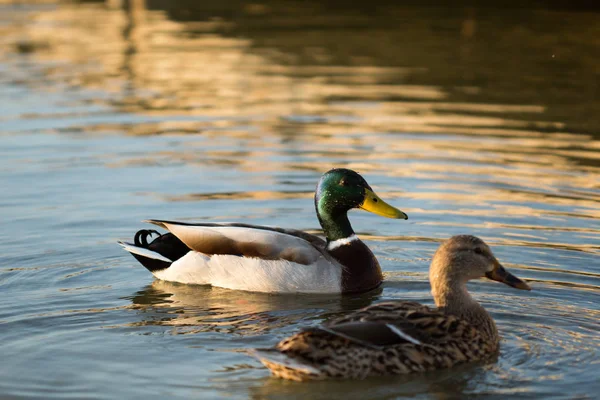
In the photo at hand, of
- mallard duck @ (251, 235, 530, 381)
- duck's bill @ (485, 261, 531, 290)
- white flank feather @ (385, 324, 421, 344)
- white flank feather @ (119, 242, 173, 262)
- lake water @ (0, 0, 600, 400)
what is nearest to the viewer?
mallard duck @ (251, 235, 530, 381)

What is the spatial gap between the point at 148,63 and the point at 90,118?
194 inches

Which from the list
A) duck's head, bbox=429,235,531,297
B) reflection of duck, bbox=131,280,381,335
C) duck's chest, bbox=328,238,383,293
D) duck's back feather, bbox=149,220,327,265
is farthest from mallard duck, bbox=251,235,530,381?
duck's back feather, bbox=149,220,327,265

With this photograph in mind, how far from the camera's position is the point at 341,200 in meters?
10.7

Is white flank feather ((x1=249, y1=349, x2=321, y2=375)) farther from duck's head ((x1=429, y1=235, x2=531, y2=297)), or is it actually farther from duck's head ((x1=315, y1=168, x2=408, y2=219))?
duck's head ((x1=315, y1=168, x2=408, y2=219))

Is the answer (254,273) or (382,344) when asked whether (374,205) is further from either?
(382,344)

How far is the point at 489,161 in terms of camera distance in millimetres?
14523

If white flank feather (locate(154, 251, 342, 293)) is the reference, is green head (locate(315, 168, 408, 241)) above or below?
above

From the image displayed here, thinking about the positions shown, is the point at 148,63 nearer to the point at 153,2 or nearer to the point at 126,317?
the point at 153,2

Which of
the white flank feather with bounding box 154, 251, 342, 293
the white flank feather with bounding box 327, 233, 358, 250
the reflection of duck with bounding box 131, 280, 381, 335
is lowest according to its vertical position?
the reflection of duck with bounding box 131, 280, 381, 335

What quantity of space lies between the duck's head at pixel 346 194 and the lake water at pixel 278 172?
0.57 m

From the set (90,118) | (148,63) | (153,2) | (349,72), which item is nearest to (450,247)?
(90,118)

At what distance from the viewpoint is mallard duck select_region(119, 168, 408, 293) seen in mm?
10344

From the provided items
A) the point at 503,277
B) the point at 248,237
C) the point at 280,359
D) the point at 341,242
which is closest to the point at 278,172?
the point at 341,242

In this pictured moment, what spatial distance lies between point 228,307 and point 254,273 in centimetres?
67
